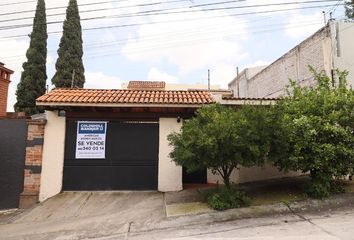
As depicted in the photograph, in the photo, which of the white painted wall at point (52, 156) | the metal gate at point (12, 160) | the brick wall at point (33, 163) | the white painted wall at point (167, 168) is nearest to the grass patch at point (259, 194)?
the white painted wall at point (167, 168)

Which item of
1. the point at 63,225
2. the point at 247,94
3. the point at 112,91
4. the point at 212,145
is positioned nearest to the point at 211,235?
the point at 212,145

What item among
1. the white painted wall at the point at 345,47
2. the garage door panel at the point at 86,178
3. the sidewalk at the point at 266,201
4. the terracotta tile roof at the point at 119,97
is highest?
the white painted wall at the point at 345,47

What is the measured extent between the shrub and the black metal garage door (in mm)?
3152

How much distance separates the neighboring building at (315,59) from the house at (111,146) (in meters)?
5.32

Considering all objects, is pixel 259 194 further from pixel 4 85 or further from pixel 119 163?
pixel 4 85

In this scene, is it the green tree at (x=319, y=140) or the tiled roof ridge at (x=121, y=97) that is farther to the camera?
the tiled roof ridge at (x=121, y=97)

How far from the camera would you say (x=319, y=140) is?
9.52m

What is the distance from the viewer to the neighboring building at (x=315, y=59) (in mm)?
14031

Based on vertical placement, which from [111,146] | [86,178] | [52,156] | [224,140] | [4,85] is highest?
[4,85]

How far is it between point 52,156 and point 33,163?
2.10ft

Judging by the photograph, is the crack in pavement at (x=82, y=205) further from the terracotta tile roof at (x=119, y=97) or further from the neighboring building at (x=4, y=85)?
the neighboring building at (x=4, y=85)

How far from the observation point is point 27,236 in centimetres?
844

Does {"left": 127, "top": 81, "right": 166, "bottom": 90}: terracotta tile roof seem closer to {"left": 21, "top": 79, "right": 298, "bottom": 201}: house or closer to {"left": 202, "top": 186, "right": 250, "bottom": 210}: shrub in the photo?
{"left": 21, "top": 79, "right": 298, "bottom": 201}: house

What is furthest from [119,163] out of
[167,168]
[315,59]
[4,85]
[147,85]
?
[147,85]
